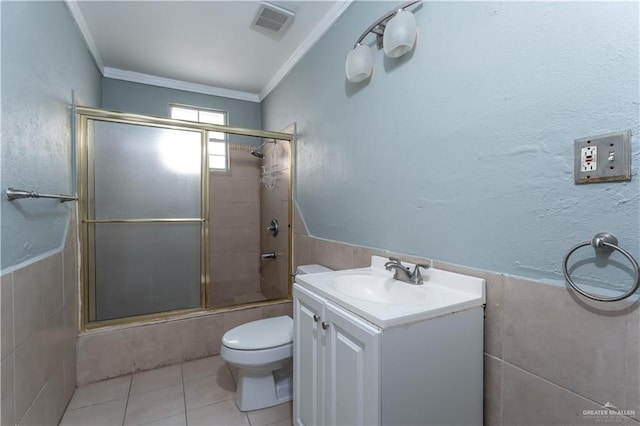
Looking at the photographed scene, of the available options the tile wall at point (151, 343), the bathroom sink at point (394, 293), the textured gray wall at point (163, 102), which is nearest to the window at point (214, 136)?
the textured gray wall at point (163, 102)

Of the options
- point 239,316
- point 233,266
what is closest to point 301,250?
point 239,316

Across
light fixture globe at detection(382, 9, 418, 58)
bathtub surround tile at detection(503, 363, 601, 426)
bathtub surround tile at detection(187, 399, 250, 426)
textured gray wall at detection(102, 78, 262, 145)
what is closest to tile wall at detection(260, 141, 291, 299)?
textured gray wall at detection(102, 78, 262, 145)

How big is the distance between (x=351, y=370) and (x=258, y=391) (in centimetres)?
99

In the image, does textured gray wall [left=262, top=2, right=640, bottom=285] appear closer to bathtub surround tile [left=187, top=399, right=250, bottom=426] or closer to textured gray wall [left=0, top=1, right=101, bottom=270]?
bathtub surround tile [left=187, top=399, right=250, bottom=426]

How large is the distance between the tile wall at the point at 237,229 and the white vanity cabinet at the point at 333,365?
1485mm

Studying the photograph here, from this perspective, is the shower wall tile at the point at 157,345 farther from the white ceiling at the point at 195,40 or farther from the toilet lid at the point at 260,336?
the white ceiling at the point at 195,40

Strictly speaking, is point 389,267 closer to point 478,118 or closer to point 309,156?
point 478,118

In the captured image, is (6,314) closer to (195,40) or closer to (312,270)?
(312,270)

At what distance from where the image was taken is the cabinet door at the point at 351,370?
83 cm

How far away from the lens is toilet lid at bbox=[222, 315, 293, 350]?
1.56 m

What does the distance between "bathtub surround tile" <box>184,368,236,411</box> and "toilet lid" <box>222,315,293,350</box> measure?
398mm

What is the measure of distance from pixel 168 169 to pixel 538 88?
2.37 meters

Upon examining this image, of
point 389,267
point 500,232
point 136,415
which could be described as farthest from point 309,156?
point 136,415

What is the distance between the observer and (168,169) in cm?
229
